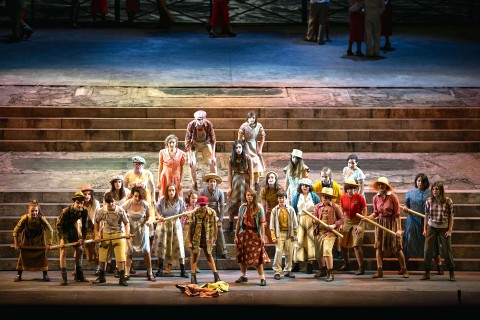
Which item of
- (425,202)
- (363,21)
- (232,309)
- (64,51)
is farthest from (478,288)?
(64,51)

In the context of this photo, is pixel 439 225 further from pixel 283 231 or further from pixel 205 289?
pixel 205 289

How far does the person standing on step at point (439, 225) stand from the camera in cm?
1692

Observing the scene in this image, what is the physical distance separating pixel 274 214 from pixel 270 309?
12.7 ft

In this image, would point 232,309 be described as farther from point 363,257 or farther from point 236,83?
A: point 236,83

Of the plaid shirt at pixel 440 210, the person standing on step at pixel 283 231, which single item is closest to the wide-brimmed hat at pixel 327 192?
the person standing on step at pixel 283 231

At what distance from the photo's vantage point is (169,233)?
17250 millimetres

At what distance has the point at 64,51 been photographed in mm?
26828

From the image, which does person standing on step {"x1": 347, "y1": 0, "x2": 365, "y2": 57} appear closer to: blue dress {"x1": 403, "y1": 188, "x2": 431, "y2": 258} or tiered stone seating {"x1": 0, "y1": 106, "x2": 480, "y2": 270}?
tiered stone seating {"x1": 0, "y1": 106, "x2": 480, "y2": 270}

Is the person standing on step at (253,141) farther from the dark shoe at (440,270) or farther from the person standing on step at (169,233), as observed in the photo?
the dark shoe at (440,270)

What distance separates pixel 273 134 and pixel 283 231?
4.90 meters

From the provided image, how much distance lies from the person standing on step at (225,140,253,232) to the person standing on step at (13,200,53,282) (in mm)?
2869

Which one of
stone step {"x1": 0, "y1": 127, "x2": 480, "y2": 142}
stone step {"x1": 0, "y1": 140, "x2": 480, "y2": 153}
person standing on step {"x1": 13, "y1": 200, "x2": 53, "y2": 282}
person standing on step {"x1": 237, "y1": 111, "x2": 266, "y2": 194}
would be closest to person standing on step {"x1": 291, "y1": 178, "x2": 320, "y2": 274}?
person standing on step {"x1": 237, "y1": 111, "x2": 266, "y2": 194}

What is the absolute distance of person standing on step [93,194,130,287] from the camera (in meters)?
16.7

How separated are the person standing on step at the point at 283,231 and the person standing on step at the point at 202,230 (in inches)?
37.4
